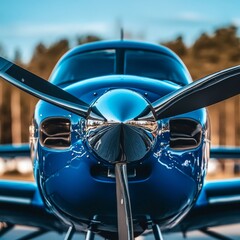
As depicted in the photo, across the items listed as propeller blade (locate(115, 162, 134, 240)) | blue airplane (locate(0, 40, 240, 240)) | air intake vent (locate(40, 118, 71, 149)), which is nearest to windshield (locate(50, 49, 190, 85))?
blue airplane (locate(0, 40, 240, 240))

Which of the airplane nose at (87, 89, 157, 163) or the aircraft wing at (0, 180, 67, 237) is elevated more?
the airplane nose at (87, 89, 157, 163)

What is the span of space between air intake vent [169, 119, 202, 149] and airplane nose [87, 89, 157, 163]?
1.26 feet

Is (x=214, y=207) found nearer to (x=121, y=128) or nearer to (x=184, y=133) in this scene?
(x=184, y=133)

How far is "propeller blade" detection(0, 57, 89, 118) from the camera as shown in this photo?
192 inches

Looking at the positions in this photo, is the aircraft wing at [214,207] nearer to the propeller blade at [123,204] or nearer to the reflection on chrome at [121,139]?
the propeller blade at [123,204]

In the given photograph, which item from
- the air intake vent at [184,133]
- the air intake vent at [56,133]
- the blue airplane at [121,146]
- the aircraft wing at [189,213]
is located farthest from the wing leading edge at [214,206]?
the air intake vent at [56,133]

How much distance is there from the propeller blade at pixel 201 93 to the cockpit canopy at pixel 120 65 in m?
1.33

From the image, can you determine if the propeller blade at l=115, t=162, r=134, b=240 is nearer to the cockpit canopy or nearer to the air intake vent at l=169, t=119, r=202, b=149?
the air intake vent at l=169, t=119, r=202, b=149

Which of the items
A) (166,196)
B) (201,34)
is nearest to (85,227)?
(166,196)

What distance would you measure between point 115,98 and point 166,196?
38.5 inches

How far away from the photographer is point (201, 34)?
2904 inches

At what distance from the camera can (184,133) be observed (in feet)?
16.7

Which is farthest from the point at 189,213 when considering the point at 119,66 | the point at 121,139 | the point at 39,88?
the point at 121,139

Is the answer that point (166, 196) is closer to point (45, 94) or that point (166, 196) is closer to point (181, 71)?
point (45, 94)
